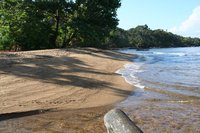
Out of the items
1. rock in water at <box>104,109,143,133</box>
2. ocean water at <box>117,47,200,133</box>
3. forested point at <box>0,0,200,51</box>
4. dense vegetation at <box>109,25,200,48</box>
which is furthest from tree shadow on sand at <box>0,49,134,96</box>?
dense vegetation at <box>109,25,200,48</box>

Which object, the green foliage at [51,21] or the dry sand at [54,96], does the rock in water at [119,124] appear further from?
the green foliage at [51,21]

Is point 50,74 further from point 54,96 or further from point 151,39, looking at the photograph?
point 151,39

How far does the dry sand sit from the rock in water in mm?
3381

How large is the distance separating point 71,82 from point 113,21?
2396 centimetres

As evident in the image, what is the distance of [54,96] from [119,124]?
698 centimetres

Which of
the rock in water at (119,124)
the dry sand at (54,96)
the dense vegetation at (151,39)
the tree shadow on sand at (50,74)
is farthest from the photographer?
the dense vegetation at (151,39)

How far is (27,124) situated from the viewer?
25.4ft

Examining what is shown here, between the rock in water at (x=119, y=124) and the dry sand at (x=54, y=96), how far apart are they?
338 centimetres

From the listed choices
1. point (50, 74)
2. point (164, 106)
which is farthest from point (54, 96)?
point (50, 74)

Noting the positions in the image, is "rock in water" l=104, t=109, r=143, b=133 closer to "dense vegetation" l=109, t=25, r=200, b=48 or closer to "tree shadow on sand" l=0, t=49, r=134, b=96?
"tree shadow on sand" l=0, t=49, r=134, b=96

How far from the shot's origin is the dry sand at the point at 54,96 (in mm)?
7805

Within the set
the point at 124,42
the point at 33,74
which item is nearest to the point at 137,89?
the point at 33,74

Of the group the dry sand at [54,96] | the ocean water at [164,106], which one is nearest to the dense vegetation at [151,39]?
the dry sand at [54,96]

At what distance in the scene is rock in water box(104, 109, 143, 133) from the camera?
11.7ft
